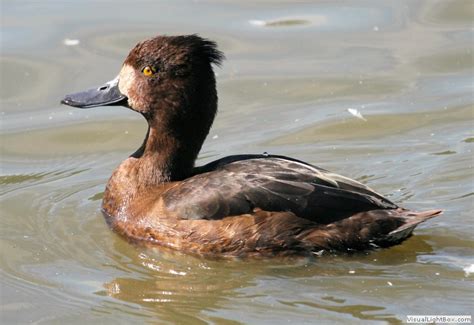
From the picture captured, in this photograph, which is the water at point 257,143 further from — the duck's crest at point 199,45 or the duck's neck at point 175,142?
the duck's crest at point 199,45

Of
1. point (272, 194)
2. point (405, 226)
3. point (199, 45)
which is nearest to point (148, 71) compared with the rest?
point (199, 45)

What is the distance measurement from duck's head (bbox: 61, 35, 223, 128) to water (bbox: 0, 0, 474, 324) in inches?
38.9

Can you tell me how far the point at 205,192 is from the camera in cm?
734

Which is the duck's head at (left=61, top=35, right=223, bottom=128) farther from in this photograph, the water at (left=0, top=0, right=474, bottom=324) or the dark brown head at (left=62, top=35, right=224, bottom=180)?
the water at (left=0, top=0, right=474, bottom=324)

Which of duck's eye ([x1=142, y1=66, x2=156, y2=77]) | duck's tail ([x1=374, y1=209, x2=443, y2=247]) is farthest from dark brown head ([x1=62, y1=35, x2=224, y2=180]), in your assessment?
duck's tail ([x1=374, y1=209, x2=443, y2=247])

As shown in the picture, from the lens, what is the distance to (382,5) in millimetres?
11828

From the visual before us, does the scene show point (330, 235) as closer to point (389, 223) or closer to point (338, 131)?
point (389, 223)

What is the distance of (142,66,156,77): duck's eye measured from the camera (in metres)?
7.83

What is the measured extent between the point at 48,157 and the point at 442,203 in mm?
3437

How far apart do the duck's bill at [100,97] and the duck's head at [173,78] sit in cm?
12

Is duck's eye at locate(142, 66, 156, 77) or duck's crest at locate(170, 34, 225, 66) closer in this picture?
duck's crest at locate(170, 34, 225, 66)

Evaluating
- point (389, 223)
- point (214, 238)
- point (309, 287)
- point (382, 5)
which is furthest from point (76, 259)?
point (382, 5)

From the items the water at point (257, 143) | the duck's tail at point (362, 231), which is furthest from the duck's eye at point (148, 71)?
the duck's tail at point (362, 231)

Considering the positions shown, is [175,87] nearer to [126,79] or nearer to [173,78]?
[173,78]
